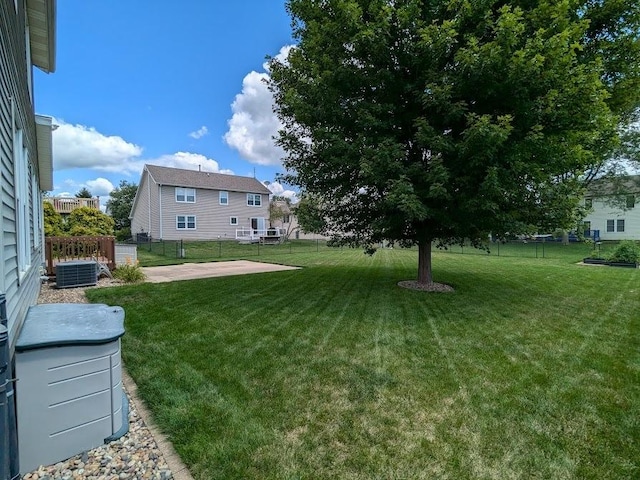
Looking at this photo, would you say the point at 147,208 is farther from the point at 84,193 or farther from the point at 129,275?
the point at 84,193

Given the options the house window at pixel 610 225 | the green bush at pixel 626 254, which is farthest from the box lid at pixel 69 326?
the house window at pixel 610 225

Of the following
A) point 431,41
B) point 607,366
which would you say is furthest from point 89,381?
point 431,41

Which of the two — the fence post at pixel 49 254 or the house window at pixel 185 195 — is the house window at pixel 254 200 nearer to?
the house window at pixel 185 195

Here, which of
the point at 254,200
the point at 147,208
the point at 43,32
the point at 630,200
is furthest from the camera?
the point at 254,200

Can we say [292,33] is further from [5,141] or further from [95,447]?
[95,447]

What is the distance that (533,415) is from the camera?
2805 mm

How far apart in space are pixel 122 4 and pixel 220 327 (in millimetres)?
7501

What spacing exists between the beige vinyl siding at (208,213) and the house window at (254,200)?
27cm

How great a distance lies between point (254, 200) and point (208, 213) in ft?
14.0

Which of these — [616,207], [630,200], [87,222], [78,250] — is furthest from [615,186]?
[87,222]

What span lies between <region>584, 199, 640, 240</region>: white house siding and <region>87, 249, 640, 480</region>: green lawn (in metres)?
27.3

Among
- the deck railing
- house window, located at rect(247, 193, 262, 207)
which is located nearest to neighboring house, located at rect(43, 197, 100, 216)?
the deck railing

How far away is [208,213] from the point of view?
26391 mm

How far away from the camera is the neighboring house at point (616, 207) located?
2369 cm
